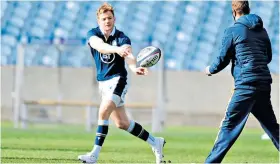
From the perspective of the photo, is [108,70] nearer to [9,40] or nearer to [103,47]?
[103,47]

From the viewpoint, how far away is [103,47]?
10.1 meters

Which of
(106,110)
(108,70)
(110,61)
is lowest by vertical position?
(106,110)

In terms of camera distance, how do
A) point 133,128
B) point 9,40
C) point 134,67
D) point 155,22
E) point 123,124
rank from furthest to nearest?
point 155,22
point 9,40
point 133,128
point 123,124
point 134,67

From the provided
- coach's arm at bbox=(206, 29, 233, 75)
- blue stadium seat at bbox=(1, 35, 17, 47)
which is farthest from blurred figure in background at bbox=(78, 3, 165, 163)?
blue stadium seat at bbox=(1, 35, 17, 47)

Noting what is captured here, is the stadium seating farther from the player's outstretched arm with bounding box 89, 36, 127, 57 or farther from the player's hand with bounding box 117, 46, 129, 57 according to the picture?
the player's hand with bounding box 117, 46, 129, 57

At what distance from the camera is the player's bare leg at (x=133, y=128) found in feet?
34.7

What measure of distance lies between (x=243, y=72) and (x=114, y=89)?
2.11m

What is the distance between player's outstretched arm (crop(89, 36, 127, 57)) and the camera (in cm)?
978

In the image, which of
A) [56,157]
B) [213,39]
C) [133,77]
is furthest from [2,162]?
[213,39]

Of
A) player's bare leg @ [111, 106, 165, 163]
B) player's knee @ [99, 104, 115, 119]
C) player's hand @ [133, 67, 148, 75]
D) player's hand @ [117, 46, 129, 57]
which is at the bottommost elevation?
player's bare leg @ [111, 106, 165, 163]

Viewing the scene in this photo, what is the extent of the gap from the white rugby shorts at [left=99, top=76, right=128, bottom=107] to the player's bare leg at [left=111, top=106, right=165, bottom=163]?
0.17 m

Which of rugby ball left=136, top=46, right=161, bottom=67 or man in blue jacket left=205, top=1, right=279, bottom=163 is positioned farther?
rugby ball left=136, top=46, right=161, bottom=67

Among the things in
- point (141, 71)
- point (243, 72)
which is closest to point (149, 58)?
point (141, 71)

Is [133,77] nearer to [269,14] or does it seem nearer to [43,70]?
[43,70]
